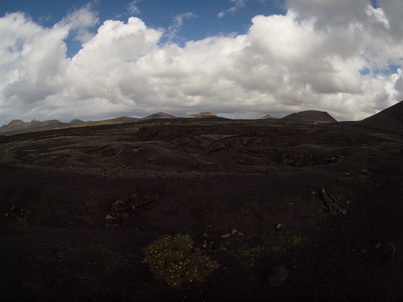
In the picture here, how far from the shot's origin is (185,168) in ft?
95.3

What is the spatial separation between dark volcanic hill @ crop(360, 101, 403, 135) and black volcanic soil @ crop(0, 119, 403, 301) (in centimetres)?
6375

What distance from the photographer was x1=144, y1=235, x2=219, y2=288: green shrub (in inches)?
505

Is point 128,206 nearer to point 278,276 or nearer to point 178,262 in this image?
point 178,262

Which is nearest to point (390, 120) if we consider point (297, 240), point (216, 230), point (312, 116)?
point (297, 240)

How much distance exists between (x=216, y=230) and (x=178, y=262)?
11.7ft

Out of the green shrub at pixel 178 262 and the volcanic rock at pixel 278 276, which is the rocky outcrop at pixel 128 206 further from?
the volcanic rock at pixel 278 276

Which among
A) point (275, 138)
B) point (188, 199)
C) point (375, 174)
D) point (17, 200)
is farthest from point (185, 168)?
point (275, 138)

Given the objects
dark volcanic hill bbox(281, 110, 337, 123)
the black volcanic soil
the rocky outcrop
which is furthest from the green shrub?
dark volcanic hill bbox(281, 110, 337, 123)

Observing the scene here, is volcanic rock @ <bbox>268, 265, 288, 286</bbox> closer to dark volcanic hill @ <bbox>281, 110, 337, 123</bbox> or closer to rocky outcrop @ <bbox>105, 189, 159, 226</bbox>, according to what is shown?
rocky outcrop @ <bbox>105, 189, 159, 226</bbox>

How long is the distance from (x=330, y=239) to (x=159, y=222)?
32.1ft

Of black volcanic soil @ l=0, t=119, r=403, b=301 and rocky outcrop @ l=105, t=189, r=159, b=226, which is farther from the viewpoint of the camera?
rocky outcrop @ l=105, t=189, r=159, b=226

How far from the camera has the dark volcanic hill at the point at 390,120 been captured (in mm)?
80787

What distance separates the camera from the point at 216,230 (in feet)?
54.1

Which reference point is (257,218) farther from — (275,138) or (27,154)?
(27,154)
